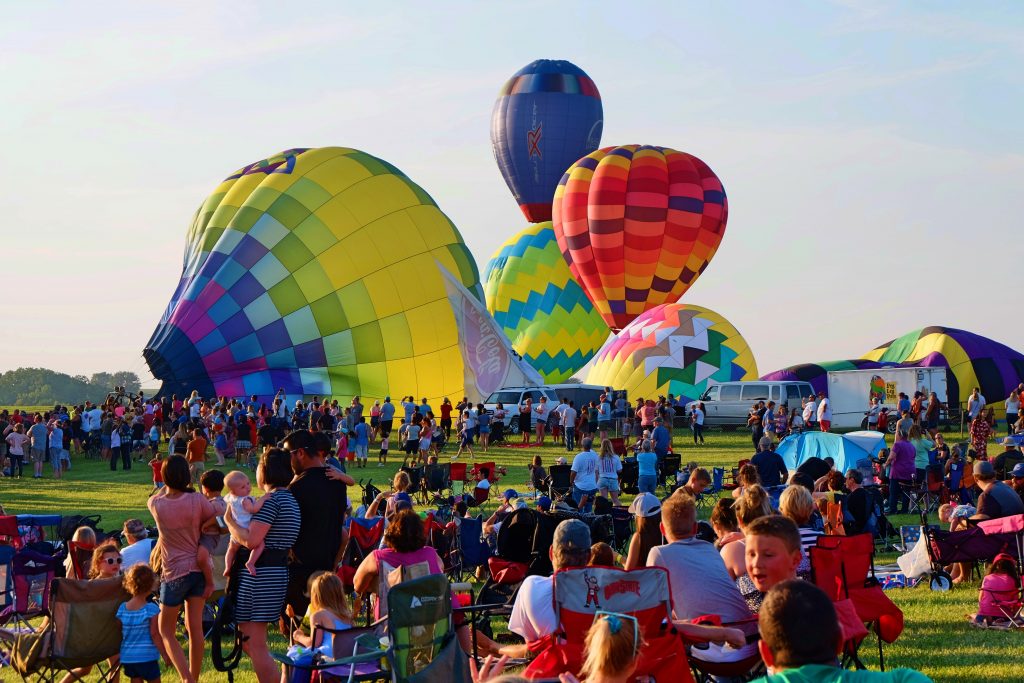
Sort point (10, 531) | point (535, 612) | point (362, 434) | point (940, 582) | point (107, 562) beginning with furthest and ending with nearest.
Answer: point (362, 434)
point (10, 531)
point (940, 582)
point (107, 562)
point (535, 612)

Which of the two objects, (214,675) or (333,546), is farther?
(214,675)

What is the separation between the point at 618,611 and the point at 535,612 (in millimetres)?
603

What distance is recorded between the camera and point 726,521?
7152 millimetres

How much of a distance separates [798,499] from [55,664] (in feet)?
13.7

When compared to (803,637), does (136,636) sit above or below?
below

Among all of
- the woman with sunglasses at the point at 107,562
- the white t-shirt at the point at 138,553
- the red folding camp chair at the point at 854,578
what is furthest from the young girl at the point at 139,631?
the red folding camp chair at the point at 854,578

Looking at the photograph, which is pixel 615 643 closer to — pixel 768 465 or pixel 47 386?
pixel 768 465

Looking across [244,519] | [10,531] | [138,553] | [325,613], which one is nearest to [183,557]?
[244,519]

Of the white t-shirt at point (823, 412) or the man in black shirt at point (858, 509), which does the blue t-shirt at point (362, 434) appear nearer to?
the white t-shirt at point (823, 412)

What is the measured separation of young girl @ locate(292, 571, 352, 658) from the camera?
6617 millimetres

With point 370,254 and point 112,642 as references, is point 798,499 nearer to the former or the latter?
point 112,642

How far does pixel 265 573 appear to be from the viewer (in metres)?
7.05

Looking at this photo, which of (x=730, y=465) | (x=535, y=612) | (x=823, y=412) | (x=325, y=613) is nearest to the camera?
(x=535, y=612)

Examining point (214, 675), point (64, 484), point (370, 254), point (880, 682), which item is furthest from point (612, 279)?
point (880, 682)
